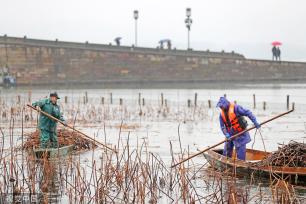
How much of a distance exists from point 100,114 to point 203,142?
36.2 ft

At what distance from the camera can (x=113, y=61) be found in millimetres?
74000

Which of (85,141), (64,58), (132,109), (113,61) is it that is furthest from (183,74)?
(85,141)

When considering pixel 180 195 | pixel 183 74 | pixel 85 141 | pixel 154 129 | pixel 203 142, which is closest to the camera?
pixel 180 195

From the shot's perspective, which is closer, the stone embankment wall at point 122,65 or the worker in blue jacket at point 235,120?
the worker in blue jacket at point 235,120

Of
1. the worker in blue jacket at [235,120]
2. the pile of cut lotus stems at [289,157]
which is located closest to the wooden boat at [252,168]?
the pile of cut lotus stems at [289,157]

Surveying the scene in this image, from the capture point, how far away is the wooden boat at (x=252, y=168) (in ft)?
42.5

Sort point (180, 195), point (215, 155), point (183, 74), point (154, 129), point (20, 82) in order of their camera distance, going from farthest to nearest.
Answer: point (183, 74), point (20, 82), point (154, 129), point (215, 155), point (180, 195)

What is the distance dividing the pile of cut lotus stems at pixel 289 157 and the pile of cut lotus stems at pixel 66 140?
6.49 metres

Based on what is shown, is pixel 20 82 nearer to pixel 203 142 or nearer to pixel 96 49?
pixel 96 49

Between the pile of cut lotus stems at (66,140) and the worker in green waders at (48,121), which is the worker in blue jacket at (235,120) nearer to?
the worker in green waders at (48,121)

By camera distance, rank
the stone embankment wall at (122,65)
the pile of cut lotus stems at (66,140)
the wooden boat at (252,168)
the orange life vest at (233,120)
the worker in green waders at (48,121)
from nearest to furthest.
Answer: the wooden boat at (252,168)
the orange life vest at (233,120)
the worker in green waders at (48,121)
the pile of cut lotus stems at (66,140)
the stone embankment wall at (122,65)

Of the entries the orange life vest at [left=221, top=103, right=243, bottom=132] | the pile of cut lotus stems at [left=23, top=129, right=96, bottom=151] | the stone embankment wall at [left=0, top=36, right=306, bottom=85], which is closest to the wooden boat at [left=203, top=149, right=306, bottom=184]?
the orange life vest at [left=221, top=103, right=243, bottom=132]

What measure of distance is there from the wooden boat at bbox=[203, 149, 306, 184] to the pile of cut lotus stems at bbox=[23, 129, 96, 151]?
15.1ft

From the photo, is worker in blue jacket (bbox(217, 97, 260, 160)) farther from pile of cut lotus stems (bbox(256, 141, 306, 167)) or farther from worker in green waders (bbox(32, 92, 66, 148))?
worker in green waders (bbox(32, 92, 66, 148))
